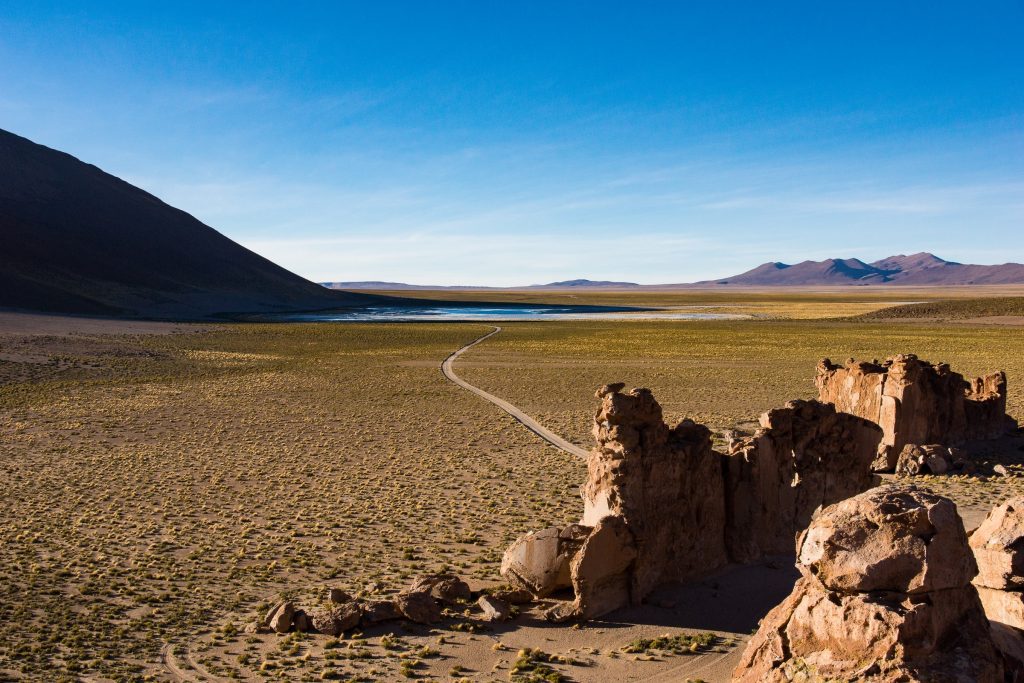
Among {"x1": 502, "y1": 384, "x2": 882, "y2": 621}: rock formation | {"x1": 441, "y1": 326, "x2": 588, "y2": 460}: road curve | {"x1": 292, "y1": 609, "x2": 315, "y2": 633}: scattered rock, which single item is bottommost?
{"x1": 292, "y1": 609, "x2": 315, "y2": 633}: scattered rock

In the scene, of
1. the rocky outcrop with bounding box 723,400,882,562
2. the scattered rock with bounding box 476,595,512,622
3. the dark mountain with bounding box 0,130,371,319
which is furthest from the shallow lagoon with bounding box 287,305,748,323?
the scattered rock with bounding box 476,595,512,622

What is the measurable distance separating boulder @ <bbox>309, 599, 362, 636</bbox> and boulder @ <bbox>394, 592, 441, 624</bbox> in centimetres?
64

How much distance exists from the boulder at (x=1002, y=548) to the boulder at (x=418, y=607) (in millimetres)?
7237

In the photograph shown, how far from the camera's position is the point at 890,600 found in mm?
6934

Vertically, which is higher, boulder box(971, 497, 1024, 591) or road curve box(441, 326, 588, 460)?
boulder box(971, 497, 1024, 591)

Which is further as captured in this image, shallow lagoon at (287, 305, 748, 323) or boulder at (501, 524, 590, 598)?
shallow lagoon at (287, 305, 748, 323)

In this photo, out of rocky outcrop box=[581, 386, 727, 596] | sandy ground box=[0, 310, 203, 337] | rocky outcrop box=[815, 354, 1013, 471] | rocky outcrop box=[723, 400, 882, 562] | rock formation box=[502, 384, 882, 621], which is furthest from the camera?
sandy ground box=[0, 310, 203, 337]

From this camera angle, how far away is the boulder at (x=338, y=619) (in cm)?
1162

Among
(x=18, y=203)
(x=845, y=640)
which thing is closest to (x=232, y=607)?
(x=845, y=640)

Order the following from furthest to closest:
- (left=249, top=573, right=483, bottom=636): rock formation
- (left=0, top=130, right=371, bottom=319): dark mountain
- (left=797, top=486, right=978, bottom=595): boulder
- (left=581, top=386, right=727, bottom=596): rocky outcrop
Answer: (left=0, top=130, right=371, bottom=319): dark mountain, (left=581, top=386, right=727, bottom=596): rocky outcrop, (left=249, top=573, right=483, bottom=636): rock formation, (left=797, top=486, right=978, bottom=595): boulder

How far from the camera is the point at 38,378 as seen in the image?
42.2 meters

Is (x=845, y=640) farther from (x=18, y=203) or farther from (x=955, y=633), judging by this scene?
(x=18, y=203)

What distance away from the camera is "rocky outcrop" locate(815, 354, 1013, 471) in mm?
21812

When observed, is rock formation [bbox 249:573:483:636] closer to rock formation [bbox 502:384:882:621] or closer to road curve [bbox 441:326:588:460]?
rock formation [bbox 502:384:882:621]
